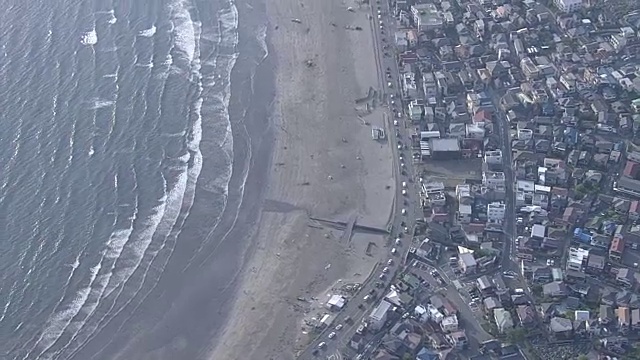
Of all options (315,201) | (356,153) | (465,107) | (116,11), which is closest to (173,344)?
(315,201)

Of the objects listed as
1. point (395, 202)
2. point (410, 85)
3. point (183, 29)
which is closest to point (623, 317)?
point (395, 202)

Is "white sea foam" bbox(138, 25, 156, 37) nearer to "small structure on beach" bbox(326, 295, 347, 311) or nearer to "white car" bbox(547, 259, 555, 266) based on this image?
"small structure on beach" bbox(326, 295, 347, 311)

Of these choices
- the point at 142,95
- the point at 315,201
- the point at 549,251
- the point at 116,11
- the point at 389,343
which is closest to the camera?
the point at 389,343

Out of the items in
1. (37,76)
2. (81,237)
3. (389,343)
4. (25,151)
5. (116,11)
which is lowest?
(389,343)

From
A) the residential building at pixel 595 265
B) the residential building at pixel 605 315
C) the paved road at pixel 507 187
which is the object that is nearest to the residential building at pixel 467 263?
the paved road at pixel 507 187

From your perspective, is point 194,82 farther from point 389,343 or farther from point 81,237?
point 389,343

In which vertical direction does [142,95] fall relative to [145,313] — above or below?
above
